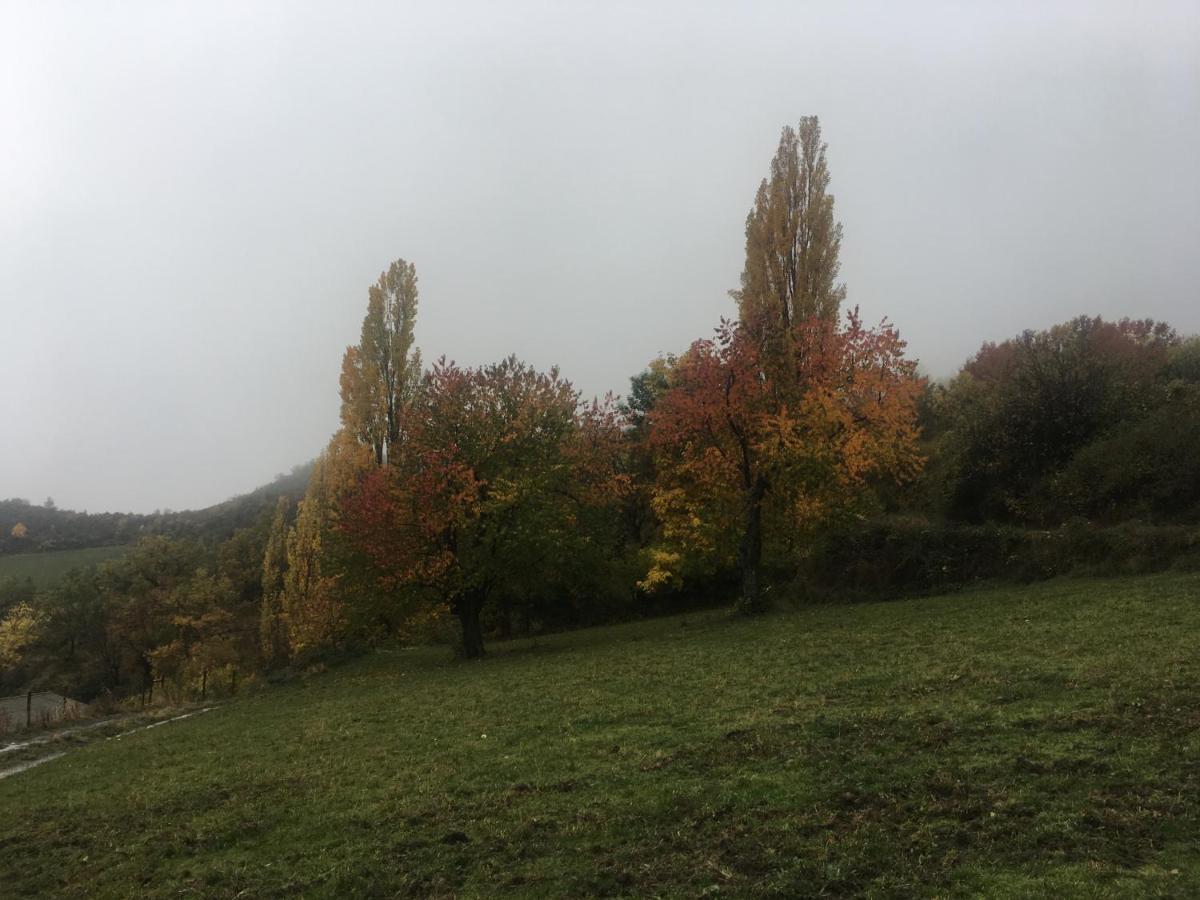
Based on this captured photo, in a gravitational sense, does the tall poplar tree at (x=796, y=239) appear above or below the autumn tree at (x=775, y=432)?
above

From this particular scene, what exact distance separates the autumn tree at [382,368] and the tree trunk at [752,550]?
20.5 metres

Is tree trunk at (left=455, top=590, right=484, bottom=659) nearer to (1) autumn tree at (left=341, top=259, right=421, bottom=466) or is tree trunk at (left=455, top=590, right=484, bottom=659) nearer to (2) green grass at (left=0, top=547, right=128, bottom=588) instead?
(1) autumn tree at (left=341, top=259, right=421, bottom=466)

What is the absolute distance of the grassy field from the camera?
5461 mm

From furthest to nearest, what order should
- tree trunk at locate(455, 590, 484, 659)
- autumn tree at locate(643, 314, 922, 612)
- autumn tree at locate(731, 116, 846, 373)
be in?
autumn tree at locate(731, 116, 846, 373) < tree trunk at locate(455, 590, 484, 659) < autumn tree at locate(643, 314, 922, 612)

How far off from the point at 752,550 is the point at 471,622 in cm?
1065

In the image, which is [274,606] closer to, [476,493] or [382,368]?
[382,368]

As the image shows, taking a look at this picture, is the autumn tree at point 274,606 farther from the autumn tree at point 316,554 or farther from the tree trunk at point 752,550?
the tree trunk at point 752,550

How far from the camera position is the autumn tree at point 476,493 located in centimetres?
2462

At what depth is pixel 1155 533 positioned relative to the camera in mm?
19375

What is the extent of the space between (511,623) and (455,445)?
749 inches

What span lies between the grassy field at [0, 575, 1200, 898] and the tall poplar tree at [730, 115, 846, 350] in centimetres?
1862

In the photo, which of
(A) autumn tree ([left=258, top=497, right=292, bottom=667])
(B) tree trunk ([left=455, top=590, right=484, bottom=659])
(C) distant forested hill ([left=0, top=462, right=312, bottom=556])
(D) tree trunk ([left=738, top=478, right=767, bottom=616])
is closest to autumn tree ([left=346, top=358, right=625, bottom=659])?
(B) tree trunk ([left=455, top=590, right=484, bottom=659])

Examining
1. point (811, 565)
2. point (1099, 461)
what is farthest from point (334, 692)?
point (1099, 461)

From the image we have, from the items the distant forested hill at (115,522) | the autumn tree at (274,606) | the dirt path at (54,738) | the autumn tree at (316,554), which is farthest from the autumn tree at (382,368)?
the distant forested hill at (115,522)
